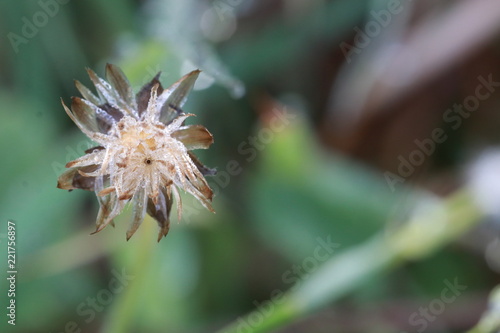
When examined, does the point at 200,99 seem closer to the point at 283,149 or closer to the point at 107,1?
the point at 283,149

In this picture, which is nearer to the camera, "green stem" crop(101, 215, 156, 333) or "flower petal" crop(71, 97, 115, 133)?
"flower petal" crop(71, 97, 115, 133)

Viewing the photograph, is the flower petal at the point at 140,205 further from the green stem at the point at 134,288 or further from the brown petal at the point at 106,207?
the green stem at the point at 134,288

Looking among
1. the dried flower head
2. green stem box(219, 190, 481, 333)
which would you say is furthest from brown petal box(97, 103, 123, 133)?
green stem box(219, 190, 481, 333)

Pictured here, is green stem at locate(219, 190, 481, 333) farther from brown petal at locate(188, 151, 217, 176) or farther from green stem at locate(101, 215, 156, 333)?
brown petal at locate(188, 151, 217, 176)

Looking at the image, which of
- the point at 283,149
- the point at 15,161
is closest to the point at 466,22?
the point at 283,149

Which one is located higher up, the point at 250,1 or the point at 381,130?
the point at 250,1

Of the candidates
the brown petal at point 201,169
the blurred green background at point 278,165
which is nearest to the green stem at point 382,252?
the blurred green background at point 278,165

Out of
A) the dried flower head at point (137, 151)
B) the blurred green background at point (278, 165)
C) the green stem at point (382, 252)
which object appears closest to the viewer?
the dried flower head at point (137, 151)

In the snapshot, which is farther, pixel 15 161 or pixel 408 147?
pixel 408 147
